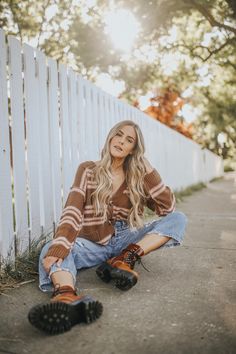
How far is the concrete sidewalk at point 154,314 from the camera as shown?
190 cm

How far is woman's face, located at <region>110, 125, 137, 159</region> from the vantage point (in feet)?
10.9

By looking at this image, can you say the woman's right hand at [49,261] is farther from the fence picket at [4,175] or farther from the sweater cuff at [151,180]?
the sweater cuff at [151,180]

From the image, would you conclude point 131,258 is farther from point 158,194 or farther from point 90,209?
point 158,194

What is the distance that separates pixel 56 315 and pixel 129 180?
157cm

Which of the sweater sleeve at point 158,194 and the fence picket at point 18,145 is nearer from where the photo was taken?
the fence picket at point 18,145

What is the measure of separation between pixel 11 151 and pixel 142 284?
1462 mm

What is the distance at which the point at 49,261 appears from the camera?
8.54 ft

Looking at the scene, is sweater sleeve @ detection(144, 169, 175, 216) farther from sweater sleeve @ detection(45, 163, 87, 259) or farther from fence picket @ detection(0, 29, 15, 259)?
fence picket @ detection(0, 29, 15, 259)

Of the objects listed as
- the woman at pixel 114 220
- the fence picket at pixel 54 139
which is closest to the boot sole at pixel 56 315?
the woman at pixel 114 220

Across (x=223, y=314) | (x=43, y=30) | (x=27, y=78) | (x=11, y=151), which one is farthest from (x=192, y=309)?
(x=43, y=30)

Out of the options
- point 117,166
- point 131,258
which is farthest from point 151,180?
point 131,258

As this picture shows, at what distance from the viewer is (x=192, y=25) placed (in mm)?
18250

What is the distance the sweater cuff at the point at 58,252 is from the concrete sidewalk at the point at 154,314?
0.29 m

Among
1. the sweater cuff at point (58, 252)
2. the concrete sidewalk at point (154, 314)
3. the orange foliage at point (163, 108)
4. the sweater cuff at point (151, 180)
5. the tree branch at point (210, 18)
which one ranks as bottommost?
the concrete sidewalk at point (154, 314)
